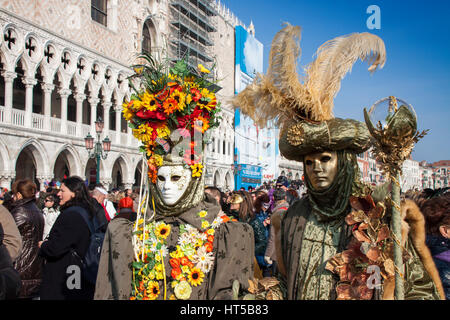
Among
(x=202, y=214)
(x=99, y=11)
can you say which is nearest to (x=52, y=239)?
(x=202, y=214)

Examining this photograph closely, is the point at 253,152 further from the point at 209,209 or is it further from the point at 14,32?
the point at 209,209

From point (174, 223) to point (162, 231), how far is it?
8 cm

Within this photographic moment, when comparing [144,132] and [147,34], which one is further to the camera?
[147,34]

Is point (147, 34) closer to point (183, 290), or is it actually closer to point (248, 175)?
point (248, 175)

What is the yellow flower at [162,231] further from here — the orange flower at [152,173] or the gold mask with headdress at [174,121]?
the orange flower at [152,173]

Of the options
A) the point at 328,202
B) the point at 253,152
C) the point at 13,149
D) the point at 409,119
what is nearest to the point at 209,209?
the point at 328,202

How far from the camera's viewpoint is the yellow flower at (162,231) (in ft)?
7.64

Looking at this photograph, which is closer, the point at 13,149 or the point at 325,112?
the point at 325,112

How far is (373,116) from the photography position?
4.65 feet

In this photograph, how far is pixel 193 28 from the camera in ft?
79.5

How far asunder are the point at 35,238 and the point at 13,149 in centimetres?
1008

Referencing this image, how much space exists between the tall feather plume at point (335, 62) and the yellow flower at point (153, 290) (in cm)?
123

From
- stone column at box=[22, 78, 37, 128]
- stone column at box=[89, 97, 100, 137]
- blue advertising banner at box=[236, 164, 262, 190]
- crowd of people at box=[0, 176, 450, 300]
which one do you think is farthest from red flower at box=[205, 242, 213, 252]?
blue advertising banner at box=[236, 164, 262, 190]

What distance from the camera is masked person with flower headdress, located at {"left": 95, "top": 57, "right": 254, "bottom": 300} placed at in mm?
2230
